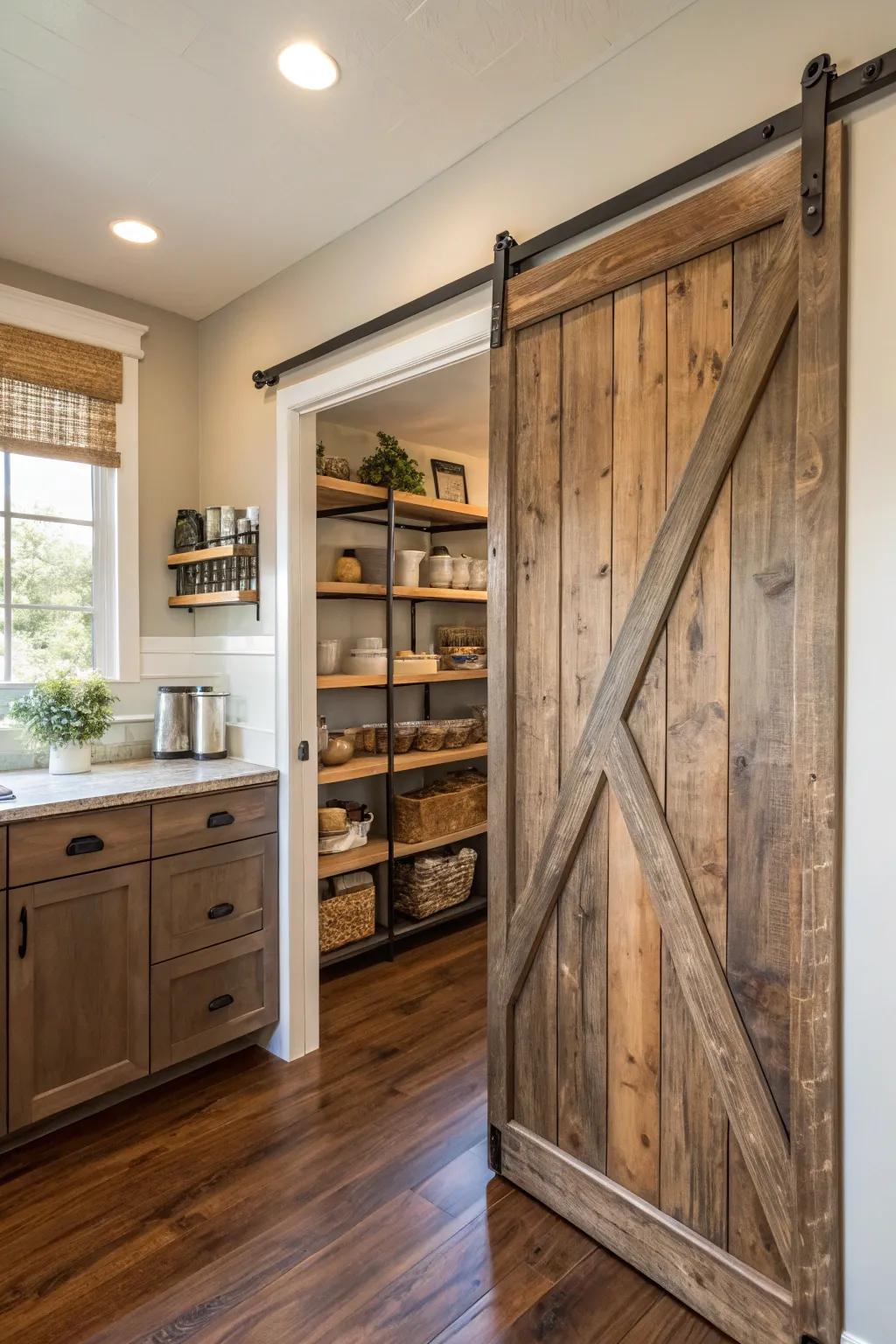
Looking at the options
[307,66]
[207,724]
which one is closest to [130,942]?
[207,724]

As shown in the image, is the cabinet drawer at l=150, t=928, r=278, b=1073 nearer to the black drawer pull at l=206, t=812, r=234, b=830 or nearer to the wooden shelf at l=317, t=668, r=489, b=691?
the black drawer pull at l=206, t=812, r=234, b=830

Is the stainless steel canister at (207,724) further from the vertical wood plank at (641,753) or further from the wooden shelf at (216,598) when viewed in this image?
the vertical wood plank at (641,753)

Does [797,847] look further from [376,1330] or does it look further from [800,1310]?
[376,1330]

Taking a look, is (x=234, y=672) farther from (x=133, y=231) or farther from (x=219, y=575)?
(x=133, y=231)

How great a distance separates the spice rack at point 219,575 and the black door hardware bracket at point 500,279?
3.99 ft

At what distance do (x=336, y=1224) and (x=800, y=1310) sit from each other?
3.42ft

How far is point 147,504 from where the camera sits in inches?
120

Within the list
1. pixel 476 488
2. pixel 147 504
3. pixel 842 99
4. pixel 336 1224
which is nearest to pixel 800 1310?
pixel 336 1224

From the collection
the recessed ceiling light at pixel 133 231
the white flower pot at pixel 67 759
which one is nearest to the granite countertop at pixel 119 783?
the white flower pot at pixel 67 759

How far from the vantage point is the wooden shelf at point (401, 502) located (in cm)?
344

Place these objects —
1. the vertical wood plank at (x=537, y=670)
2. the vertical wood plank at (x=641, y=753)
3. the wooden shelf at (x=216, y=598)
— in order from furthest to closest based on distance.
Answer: the wooden shelf at (x=216, y=598)
the vertical wood plank at (x=537, y=670)
the vertical wood plank at (x=641, y=753)

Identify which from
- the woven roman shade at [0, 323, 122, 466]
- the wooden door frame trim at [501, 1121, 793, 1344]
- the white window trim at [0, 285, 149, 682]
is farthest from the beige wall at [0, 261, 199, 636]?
the wooden door frame trim at [501, 1121, 793, 1344]

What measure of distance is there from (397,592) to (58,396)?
1655 millimetres

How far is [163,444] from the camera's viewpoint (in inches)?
122
